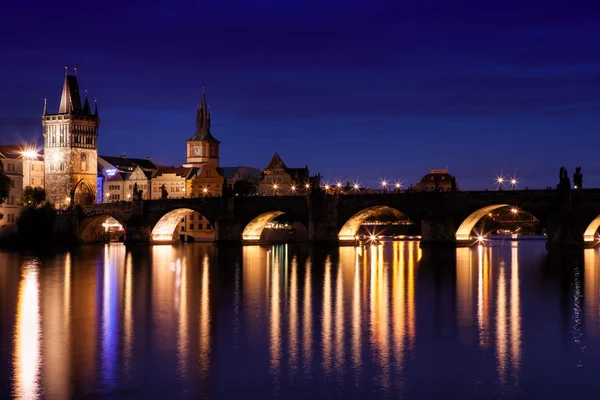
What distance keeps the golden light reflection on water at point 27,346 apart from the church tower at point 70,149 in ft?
272

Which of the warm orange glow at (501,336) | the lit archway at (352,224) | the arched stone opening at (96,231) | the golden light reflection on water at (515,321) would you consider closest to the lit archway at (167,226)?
the arched stone opening at (96,231)

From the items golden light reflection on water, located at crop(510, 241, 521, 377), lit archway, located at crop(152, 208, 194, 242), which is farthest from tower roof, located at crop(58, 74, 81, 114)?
golden light reflection on water, located at crop(510, 241, 521, 377)

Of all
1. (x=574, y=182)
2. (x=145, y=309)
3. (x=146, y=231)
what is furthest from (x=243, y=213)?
(x=145, y=309)

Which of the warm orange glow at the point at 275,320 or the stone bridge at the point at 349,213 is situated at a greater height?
the stone bridge at the point at 349,213

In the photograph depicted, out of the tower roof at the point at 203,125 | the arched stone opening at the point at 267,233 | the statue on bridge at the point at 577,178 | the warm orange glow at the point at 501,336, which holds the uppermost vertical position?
the tower roof at the point at 203,125

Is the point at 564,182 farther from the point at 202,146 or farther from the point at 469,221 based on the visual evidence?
the point at 202,146

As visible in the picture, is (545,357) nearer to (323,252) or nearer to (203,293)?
(203,293)

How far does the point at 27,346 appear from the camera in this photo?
1102 inches

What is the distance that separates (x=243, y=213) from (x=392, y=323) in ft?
195

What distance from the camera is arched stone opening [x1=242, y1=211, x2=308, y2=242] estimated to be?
3654 inches

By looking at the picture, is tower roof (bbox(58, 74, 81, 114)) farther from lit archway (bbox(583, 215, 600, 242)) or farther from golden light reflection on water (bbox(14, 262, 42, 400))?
golden light reflection on water (bbox(14, 262, 42, 400))

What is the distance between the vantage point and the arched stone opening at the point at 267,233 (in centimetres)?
9281

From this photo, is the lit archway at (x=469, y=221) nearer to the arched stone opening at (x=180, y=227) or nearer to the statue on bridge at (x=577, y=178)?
the statue on bridge at (x=577, y=178)

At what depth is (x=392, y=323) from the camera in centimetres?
3275
